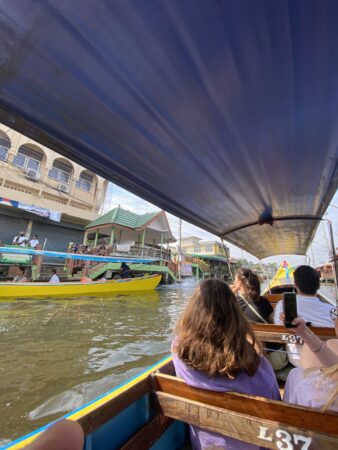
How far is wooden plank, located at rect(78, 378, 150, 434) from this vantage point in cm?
115

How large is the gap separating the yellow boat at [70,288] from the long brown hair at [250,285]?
10504 millimetres

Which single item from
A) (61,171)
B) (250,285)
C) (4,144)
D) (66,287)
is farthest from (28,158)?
(250,285)

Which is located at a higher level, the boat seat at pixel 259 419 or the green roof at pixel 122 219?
the green roof at pixel 122 219

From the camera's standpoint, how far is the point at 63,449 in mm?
511

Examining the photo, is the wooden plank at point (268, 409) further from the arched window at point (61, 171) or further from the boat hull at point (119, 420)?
the arched window at point (61, 171)

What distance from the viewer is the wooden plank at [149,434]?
4.30ft

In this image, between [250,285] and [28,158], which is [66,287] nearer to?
[250,285]

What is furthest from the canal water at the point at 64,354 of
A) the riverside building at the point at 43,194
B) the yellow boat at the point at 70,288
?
the riverside building at the point at 43,194

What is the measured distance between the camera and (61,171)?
20328 millimetres

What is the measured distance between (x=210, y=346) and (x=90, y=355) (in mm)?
4468

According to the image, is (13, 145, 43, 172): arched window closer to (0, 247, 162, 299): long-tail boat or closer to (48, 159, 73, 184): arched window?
(48, 159, 73, 184): arched window

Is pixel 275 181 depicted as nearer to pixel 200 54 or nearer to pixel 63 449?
pixel 200 54

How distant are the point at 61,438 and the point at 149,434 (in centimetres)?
124

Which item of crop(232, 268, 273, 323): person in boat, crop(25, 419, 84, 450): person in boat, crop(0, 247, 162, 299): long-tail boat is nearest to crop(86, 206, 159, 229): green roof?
crop(0, 247, 162, 299): long-tail boat
